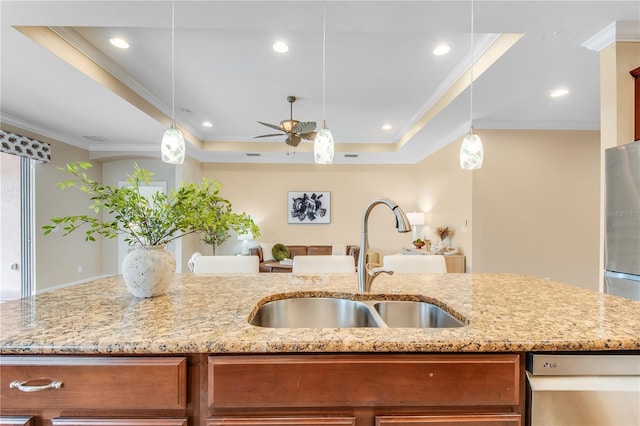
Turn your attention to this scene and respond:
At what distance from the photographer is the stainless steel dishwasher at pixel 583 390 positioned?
2.49 feet

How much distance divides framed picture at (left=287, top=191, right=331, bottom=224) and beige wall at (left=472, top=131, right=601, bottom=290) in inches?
123

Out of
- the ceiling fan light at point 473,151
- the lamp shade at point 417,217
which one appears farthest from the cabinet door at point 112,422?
the lamp shade at point 417,217

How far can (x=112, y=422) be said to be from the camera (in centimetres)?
75

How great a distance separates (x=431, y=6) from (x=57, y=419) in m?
2.41

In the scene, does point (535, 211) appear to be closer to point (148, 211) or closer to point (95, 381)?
point (148, 211)

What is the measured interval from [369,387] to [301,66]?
280cm

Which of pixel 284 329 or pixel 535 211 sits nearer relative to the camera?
pixel 284 329

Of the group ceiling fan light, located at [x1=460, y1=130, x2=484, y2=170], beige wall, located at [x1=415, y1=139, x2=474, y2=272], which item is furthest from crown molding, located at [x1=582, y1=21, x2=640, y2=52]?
beige wall, located at [x1=415, y1=139, x2=474, y2=272]

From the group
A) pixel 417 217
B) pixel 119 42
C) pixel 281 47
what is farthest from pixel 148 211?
pixel 417 217

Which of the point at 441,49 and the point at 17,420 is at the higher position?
the point at 441,49

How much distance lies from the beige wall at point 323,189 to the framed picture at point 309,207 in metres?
0.10

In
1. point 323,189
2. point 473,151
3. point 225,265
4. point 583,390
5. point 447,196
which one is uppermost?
point 323,189

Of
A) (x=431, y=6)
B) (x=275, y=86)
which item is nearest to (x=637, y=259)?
(x=431, y=6)

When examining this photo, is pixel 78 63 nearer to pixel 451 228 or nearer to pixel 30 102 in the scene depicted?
pixel 30 102
